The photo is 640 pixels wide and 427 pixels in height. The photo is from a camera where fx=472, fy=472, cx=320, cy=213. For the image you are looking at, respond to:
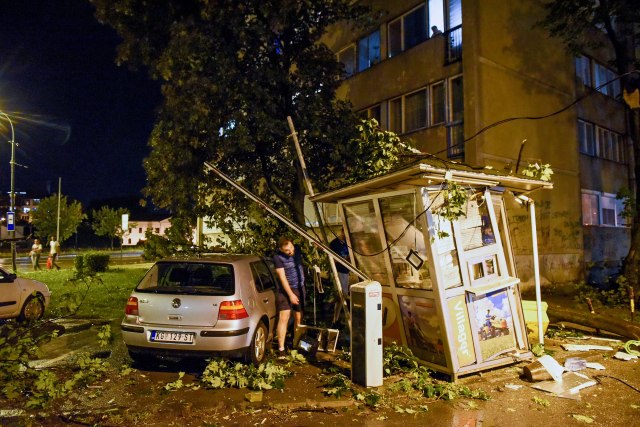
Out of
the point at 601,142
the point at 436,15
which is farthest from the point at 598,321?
the point at 601,142

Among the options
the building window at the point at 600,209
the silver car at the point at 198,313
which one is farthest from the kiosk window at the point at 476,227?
the building window at the point at 600,209

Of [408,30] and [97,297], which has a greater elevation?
[408,30]

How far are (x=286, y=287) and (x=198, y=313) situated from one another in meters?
1.51

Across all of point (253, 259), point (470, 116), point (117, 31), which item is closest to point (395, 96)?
point (470, 116)

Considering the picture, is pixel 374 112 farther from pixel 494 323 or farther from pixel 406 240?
pixel 494 323

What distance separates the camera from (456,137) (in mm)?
12859

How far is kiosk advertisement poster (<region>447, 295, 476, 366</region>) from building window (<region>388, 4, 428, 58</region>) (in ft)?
33.9

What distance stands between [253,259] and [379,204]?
2.11 m

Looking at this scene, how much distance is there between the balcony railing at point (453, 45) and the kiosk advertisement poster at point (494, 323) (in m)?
8.53

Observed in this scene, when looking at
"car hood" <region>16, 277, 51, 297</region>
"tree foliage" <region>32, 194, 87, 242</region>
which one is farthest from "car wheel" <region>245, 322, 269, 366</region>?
"tree foliage" <region>32, 194, 87, 242</region>

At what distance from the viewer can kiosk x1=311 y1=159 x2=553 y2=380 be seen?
5828 millimetres

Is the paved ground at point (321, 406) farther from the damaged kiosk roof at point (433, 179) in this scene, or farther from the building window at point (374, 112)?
the building window at point (374, 112)

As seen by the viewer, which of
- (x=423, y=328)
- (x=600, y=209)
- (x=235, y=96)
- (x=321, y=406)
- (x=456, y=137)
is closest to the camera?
(x=321, y=406)

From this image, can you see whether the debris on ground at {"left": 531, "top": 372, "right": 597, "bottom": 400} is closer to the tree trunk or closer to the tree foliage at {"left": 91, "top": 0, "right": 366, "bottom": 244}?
the tree trunk
